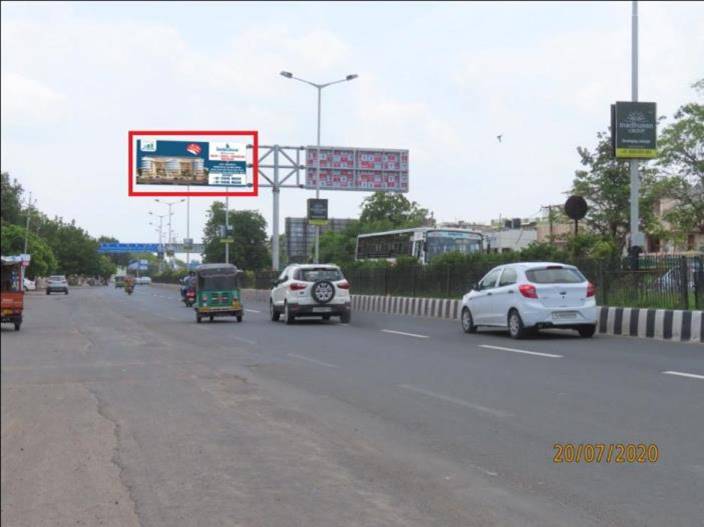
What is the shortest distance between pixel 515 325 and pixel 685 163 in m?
34.7

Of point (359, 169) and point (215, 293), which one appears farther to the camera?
point (359, 169)

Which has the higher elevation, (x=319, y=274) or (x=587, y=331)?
(x=319, y=274)

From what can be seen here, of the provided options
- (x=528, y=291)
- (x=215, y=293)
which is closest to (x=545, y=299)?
(x=528, y=291)

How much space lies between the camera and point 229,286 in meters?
25.5

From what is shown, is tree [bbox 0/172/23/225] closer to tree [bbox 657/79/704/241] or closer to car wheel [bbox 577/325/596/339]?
car wheel [bbox 577/325/596/339]

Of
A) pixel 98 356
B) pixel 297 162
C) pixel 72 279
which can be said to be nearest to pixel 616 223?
pixel 297 162

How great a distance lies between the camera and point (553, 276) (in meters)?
17.2

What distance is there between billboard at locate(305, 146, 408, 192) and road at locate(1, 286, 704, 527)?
31763 mm

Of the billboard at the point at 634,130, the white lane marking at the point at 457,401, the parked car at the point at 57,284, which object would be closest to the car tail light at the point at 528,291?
the billboard at the point at 634,130

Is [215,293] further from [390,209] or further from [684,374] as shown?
[390,209]

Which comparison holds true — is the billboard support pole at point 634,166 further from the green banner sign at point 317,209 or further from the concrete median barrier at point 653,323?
the green banner sign at point 317,209

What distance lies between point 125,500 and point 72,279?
473ft

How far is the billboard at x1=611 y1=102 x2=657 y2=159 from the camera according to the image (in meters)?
21.3

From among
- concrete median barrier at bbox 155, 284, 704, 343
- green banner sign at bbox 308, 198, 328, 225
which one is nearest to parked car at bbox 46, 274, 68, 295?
green banner sign at bbox 308, 198, 328, 225
